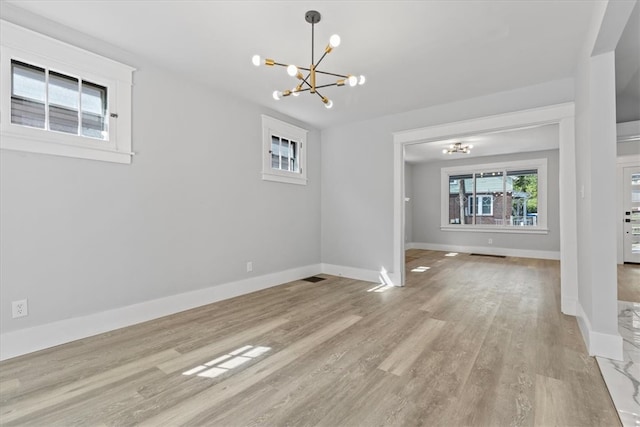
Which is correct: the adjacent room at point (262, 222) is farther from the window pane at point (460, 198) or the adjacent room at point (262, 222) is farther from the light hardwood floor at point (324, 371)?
the window pane at point (460, 198)

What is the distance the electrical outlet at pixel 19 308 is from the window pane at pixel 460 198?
8.85 m

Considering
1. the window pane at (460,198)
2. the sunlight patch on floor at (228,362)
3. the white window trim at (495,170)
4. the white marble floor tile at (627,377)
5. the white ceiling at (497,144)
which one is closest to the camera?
the white marble floor tile at (627,377)

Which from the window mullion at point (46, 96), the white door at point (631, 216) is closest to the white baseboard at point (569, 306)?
the white door at point (631, 216)

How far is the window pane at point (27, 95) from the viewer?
230 cm

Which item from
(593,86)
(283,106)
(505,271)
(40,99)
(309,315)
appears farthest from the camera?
(505,271)

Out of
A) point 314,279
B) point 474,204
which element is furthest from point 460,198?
point 314,279

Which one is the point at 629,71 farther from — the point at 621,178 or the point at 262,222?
the point at 262,222

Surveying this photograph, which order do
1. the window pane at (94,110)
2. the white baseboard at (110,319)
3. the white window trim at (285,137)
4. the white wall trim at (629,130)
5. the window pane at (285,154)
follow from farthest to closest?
the white wall trim at (629,130) → the window pane at (285,154) → the white window trim at (285,137) → the window pane at (94,110) → the white baseboard at (110,319)

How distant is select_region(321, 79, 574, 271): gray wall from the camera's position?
14.6 feet

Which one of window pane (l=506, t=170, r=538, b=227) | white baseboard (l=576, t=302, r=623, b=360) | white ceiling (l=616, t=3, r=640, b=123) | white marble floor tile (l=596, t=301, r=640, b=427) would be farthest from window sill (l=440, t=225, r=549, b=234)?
white baseboard (l=576, t=302, r=623, b=360)

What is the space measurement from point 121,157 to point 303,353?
255cm

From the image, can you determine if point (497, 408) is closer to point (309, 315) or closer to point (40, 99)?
point (309, 315)

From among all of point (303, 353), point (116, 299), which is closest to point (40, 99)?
point (116, 299)

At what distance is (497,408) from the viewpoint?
1.65 metres
